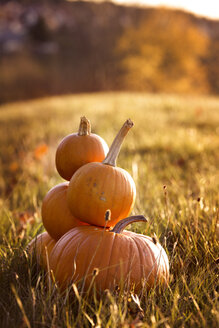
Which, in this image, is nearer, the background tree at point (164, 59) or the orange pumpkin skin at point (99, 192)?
the orange pumpkin skin at point (99, 192)

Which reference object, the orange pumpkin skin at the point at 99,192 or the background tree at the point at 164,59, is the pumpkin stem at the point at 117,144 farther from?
the background tree at the point at 164,59

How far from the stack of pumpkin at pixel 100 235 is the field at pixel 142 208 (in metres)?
0.08

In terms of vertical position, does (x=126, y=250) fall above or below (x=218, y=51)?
below

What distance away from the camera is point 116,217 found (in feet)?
5.50

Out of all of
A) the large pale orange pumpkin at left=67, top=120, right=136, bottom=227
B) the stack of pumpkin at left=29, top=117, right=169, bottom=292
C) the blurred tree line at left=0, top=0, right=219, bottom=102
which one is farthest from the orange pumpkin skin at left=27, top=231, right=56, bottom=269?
the blurred tree line at left=0, top=0, right=219, bottom=102

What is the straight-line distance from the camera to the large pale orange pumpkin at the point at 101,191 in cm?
160

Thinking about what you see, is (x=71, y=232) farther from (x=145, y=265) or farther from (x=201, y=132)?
(x=201, y=132)

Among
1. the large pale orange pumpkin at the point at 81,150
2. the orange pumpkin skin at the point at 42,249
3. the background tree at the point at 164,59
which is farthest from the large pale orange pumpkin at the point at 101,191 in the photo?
the background tree at the point at 164,59

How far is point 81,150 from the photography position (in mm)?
1793

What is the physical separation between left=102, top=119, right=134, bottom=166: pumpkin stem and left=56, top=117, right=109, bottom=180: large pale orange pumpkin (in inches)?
5.4

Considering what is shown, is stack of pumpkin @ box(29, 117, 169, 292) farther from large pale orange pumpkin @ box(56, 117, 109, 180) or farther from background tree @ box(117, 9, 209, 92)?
background tree @ box(117, 9, 209, 92)

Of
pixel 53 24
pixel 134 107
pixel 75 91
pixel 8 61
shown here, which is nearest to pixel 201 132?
pixel 134 107

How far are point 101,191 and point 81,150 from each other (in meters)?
0.29

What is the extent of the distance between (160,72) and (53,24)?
68.1 ft
